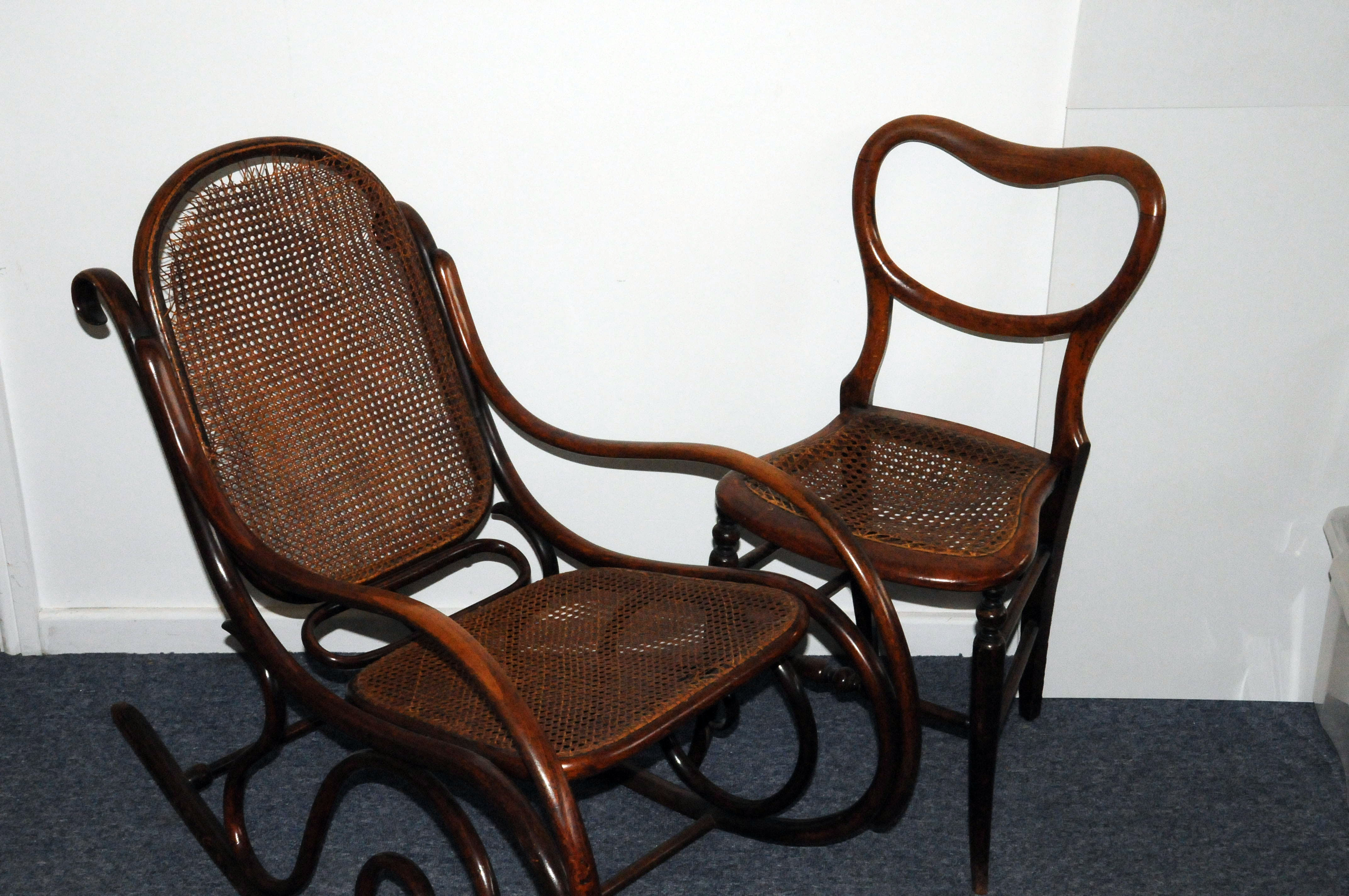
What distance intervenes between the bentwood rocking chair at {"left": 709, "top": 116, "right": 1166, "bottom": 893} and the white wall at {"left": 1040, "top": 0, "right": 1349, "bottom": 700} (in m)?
0.12

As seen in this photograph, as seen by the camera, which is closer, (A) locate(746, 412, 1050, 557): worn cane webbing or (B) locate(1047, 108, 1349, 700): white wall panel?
(A) locate(746, 412, 1050, 557): worn cane webbing

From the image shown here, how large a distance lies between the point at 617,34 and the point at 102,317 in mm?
840

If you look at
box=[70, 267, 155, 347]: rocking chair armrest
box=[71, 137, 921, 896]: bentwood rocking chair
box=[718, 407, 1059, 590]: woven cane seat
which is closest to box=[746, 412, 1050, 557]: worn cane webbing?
box=[718, 407, 1059, 590]: woven cane seat

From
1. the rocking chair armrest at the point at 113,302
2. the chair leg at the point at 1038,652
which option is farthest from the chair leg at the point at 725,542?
the rocking chair armrest at the point at 113,302

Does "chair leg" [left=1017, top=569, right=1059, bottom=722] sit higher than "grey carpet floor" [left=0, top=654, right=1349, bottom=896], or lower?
higher

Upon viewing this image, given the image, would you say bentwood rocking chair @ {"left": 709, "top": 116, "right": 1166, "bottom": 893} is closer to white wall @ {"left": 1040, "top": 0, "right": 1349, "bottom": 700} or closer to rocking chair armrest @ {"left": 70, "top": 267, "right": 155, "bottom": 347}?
white wall @ {"left": 1040, "top": 0, "right": 1349, "bottom": 700}

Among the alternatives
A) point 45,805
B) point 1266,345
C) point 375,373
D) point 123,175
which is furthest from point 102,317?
point 1266,345

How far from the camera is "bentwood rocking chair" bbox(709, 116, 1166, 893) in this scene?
149cm

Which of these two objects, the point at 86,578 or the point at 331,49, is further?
the point at 86,578

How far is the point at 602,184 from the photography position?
6.01 feet

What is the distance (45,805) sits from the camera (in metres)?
1.75

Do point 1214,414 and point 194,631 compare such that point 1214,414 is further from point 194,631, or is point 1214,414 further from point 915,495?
point 194,631

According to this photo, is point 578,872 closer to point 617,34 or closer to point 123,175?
point 617,34

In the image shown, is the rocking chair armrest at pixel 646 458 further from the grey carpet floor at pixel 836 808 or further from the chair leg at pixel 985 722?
the grey carpet floor at pixel 836 808
